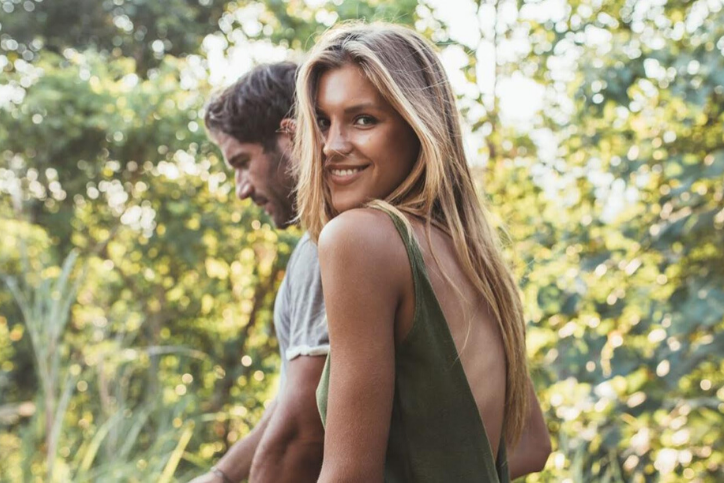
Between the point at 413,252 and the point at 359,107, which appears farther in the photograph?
the point at 359,107

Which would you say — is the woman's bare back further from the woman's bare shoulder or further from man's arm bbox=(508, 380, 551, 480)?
man's arm bbox=(508, 380, 551, 480)

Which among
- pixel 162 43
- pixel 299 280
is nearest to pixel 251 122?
pixel 299 280

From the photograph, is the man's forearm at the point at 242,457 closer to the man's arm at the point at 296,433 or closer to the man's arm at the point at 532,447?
the man's arm at the point at 296,433

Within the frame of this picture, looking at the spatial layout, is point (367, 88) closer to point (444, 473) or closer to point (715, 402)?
point (444, 473)

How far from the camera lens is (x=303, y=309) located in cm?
145

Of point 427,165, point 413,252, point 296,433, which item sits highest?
point 427,165

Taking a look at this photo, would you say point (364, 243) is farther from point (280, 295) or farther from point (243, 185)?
point (243, 185)

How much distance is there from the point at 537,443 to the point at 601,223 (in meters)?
2.04

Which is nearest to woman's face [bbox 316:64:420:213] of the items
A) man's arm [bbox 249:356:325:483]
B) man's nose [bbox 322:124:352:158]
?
man's nose [bbox 322:124:352:158]

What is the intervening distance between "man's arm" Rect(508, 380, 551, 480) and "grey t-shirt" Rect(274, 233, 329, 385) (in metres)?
0.48

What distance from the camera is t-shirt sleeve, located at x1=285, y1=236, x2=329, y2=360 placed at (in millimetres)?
1390

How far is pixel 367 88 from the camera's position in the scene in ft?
4.22

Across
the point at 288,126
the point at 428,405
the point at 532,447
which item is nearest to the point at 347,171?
the point at 428,405

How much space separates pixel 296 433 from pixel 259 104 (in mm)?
898
